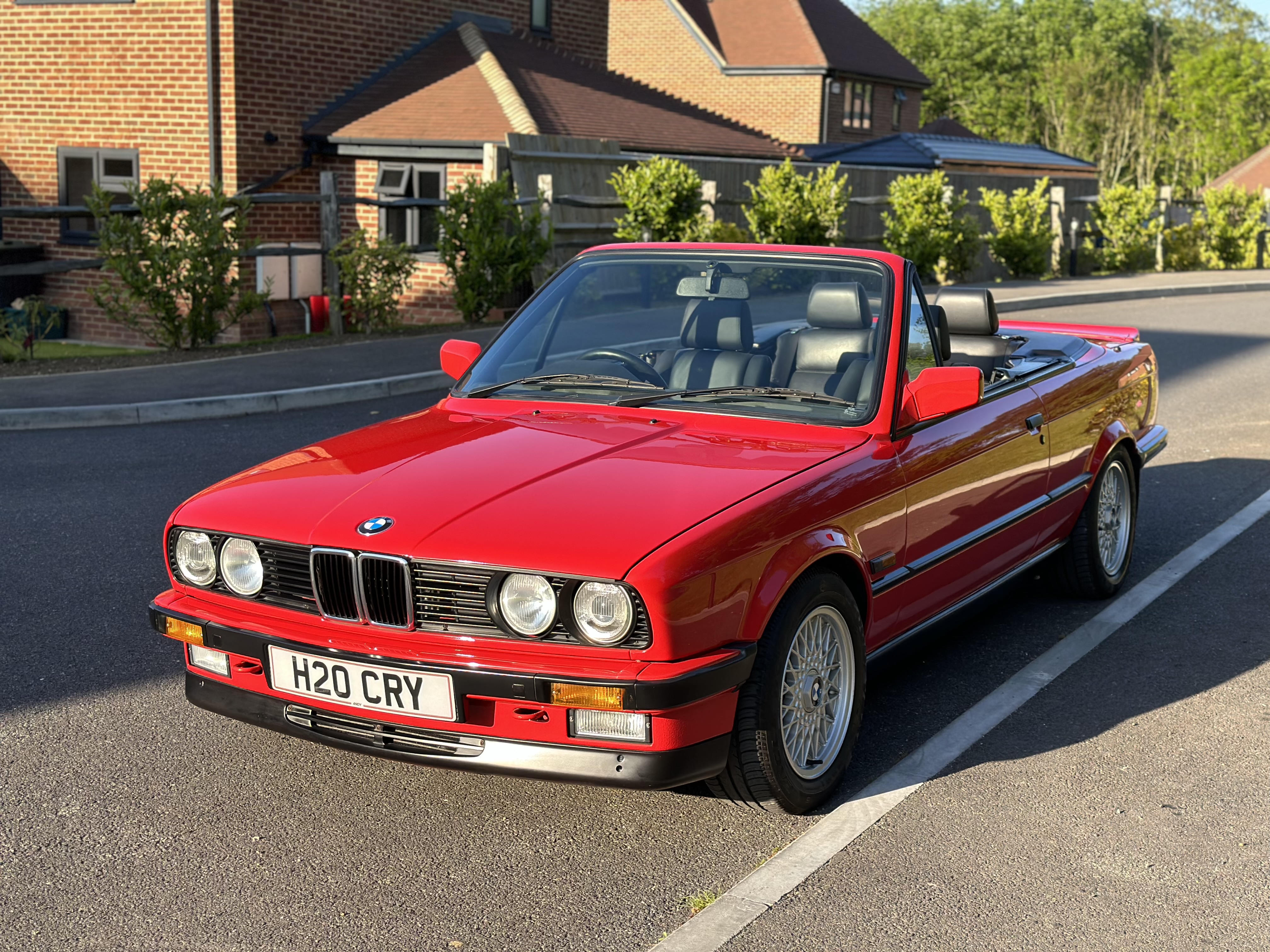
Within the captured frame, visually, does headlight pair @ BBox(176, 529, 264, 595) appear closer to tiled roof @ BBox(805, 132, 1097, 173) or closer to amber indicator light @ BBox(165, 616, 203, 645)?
amber indicator light @ BBox(165, 616, 203, 645)

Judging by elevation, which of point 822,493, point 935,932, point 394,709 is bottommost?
point 935,932

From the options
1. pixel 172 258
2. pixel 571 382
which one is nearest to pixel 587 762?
pixel 571 382

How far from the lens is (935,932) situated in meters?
3.41

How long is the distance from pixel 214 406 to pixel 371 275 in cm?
501

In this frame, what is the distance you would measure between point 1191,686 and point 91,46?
68.4 feet

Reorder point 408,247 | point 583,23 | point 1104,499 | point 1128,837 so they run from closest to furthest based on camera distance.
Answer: point 1128,837
point 1104,499
point 408,247
point 583,23

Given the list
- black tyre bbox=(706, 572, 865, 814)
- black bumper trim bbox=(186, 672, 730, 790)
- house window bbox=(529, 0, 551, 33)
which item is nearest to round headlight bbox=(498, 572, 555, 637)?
black bumper trim bbox=(186, 672, 730, 790)

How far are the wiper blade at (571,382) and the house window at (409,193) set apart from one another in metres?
16.7

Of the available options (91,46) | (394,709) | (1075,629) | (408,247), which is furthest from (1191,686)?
(91,46)

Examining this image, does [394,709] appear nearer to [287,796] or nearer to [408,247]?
[287,796]

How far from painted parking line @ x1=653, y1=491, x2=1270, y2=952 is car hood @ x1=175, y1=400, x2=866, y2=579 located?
0.88m

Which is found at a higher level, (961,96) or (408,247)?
(961,96)

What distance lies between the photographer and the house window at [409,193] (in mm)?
21703

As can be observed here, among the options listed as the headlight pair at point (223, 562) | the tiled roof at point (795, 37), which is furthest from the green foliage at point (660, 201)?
the tiled roof at point (795, 37)
